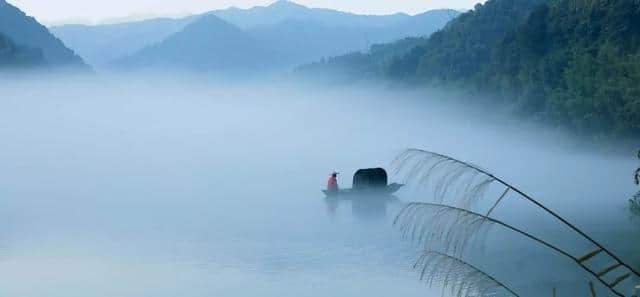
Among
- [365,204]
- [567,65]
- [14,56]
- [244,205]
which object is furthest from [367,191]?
[14,56]

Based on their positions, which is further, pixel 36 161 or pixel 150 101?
pixel 150 101

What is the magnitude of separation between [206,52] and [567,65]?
13773 centimetres

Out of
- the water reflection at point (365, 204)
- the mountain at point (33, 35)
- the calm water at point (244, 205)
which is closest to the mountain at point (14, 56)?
the calm water at point (244, 205)

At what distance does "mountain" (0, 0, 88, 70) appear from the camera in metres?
116

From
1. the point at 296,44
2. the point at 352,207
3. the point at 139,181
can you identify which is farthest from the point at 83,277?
the point at 296,44

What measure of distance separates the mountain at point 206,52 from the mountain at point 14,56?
7920cm

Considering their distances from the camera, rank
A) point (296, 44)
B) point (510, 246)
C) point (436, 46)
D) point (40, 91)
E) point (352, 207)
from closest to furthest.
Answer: point (510, 246) → point (352, 207) → point (436, 46) → point (40, 91) → point (296, 44)

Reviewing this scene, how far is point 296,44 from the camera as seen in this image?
19838cm

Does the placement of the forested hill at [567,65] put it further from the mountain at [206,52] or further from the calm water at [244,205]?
the mountain at [206,52]

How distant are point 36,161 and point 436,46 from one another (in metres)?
44.5

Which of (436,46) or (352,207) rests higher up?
(436,46)

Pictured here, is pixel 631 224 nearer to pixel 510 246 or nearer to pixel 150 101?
pixel 510 246

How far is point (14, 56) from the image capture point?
8675 cm

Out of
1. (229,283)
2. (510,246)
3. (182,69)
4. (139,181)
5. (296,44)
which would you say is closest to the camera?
(229,283)
